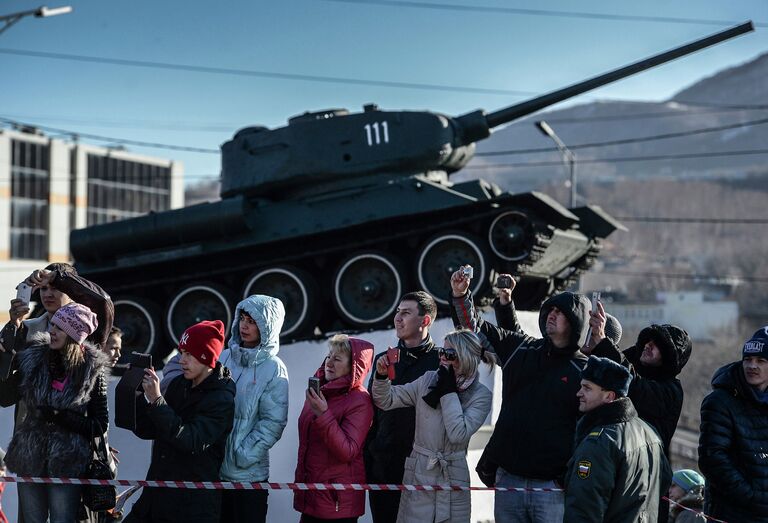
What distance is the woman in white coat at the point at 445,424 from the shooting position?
5.79 metres

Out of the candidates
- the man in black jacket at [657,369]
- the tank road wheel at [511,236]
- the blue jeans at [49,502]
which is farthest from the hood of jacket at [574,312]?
the tank road wheel at [511,236]

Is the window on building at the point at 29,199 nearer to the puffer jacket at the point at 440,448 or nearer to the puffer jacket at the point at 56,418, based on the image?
the puffer jacket at the point at 56,418

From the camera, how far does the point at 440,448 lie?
19.5 ft

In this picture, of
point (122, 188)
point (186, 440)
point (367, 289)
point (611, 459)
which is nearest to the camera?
point (611, 459)

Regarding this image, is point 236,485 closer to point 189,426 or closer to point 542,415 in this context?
point 189,426

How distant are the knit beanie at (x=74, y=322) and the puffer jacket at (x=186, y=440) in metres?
0.60

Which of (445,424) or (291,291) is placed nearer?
(445,424)

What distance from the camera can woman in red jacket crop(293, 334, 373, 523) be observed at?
5848 mm

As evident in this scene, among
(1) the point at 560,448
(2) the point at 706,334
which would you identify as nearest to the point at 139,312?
(1) the point at 560,448

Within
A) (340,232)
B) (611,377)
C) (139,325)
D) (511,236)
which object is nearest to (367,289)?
(340,232)

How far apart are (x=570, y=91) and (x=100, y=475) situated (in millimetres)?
11522

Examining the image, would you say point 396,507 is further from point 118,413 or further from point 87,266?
point 87,266

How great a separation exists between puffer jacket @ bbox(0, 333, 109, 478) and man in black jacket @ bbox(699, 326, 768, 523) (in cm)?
376

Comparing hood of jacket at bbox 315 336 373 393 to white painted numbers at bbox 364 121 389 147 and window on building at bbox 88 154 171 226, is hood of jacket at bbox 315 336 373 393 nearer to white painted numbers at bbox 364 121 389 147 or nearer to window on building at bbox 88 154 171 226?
white painted numbers at bbox 364 121 389 147
